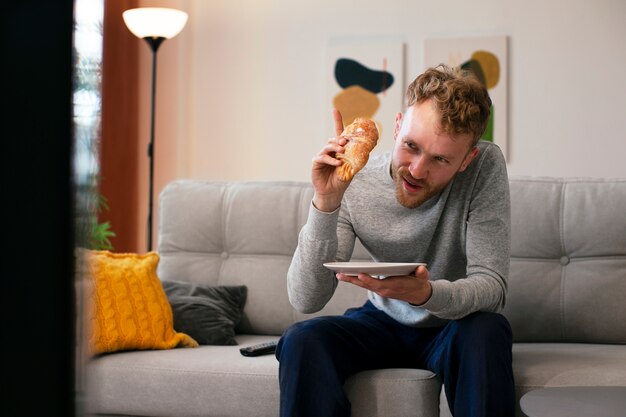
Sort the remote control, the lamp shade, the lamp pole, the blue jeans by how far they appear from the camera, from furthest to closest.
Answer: the lamp pole < the lamp shade < the remote control < the blue jeans

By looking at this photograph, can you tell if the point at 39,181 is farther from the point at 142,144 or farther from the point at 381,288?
the point at 142,144

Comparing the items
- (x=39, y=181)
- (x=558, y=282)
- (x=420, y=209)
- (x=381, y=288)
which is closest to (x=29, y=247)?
(x=39, y=181)

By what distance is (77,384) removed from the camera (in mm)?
229

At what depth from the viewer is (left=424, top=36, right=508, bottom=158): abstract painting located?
4.36 m

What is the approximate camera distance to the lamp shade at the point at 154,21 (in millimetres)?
4133

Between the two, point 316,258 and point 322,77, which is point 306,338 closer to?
point 316,258

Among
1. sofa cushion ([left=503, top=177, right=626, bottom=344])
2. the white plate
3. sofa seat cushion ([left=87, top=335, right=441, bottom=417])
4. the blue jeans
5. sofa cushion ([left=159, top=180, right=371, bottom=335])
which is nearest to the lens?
the white plate

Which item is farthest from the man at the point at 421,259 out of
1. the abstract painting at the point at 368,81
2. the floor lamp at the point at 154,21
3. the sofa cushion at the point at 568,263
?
the abstract painting at the point at 368,81

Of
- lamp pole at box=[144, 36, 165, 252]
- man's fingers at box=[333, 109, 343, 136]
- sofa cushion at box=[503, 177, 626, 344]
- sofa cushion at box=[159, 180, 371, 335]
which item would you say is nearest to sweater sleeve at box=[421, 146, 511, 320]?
man's fingers at box=[333, 109, 343, 136]

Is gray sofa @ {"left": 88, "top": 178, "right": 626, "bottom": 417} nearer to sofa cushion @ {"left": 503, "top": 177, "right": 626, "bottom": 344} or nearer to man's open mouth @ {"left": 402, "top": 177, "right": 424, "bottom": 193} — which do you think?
sofa cushion @ {"left": 503, "top": 177, "right": 626, "bottom": 344}

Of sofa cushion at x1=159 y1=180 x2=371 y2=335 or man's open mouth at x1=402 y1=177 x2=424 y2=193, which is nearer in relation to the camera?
man's open mouth at x1=402 y1=177 x2=424 y2=193

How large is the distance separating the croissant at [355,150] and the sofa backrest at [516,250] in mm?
859

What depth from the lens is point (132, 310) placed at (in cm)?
242

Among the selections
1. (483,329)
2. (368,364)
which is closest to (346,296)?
(368,364)
